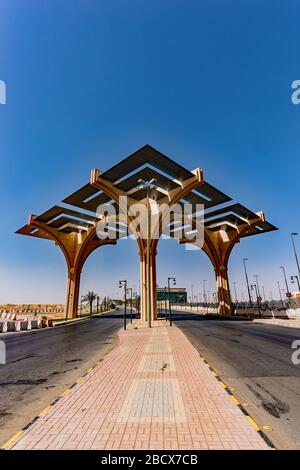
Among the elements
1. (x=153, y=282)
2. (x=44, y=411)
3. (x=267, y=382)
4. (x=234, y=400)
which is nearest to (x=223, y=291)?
(x=153, y=282)

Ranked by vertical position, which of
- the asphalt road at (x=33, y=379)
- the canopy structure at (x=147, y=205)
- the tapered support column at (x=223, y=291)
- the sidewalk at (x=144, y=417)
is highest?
the canopy structure at (x=147, y=205)

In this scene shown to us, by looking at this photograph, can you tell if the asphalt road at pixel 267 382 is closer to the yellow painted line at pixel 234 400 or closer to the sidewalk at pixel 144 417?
the yellow painted line at pixel 234 400

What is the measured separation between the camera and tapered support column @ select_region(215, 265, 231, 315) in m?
42.9

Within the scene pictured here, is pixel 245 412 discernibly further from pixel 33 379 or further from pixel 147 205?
pixel 147 205

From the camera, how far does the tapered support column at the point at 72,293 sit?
42.6m

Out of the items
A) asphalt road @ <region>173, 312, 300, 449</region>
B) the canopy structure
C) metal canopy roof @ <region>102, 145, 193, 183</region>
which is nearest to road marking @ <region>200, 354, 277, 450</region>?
asphalt road @ <region>173, 312, 300, 449</region>

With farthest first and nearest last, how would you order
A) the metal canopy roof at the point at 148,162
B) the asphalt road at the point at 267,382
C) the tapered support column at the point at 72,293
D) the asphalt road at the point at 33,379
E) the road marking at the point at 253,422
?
the tapered support column at the point at 72,293, the metal canopy roof at the point at 148,162, the asphalt road at the point at 33,379, the asphalt road at the point at 267,382, the road marking at the point at 253,422

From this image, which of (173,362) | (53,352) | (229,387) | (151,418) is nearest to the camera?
(151,418)

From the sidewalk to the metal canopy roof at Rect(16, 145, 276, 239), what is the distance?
1987 cm

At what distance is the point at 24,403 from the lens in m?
5.68

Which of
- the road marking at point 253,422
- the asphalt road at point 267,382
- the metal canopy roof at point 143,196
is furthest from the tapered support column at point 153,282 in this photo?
the road marking at point 253,422

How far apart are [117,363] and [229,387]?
442 cm
